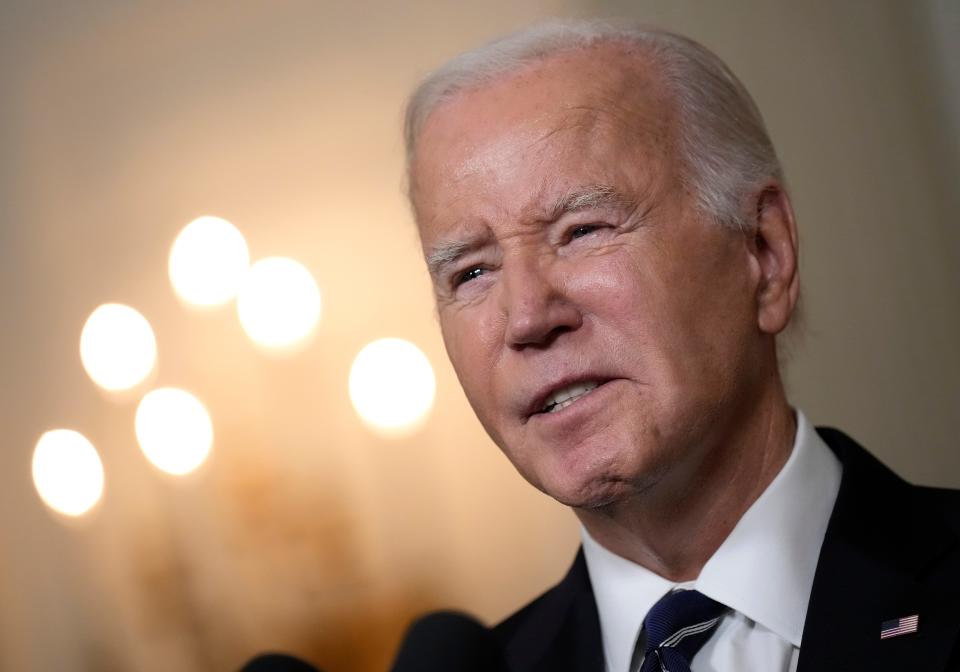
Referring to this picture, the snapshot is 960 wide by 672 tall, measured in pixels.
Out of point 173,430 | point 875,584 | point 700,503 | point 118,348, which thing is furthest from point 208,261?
point 875,584

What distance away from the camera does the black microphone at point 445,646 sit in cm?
86

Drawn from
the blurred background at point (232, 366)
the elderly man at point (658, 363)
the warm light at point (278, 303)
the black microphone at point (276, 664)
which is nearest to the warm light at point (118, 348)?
the blurred background at point (232, 366)

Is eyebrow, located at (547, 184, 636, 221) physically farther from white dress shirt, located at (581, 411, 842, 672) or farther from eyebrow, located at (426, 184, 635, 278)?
white dress shirt, located at (581, 411, 842, 672)

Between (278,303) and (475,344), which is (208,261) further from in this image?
(475,344)

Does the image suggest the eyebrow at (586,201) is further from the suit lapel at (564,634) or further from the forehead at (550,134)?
the suit lapel at (564,634)

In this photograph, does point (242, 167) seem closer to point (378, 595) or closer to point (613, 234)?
point (378, 595)

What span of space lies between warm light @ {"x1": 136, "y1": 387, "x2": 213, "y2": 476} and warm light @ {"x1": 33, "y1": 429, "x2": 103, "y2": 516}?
0.14 m

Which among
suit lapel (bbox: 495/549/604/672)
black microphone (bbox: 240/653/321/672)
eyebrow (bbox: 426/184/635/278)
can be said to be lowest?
Result: suit lapel (bbox: 495/549/604/672)

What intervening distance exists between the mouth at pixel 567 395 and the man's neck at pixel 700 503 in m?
0.16

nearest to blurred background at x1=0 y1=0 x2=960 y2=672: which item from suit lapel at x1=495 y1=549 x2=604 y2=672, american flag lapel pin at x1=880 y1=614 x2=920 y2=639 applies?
suit lapel at x1=495 y1=549 x2=604 y2=672

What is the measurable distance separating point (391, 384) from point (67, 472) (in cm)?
87

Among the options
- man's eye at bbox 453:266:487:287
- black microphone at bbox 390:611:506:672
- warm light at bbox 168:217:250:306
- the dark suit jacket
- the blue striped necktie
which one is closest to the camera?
black microphone at bbox 390:611:506:672

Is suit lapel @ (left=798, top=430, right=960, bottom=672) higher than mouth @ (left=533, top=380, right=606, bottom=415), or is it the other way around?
mouth @ (left=533, top=380, right=606, bottom=415)

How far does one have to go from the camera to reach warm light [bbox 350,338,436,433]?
3.04 metres
